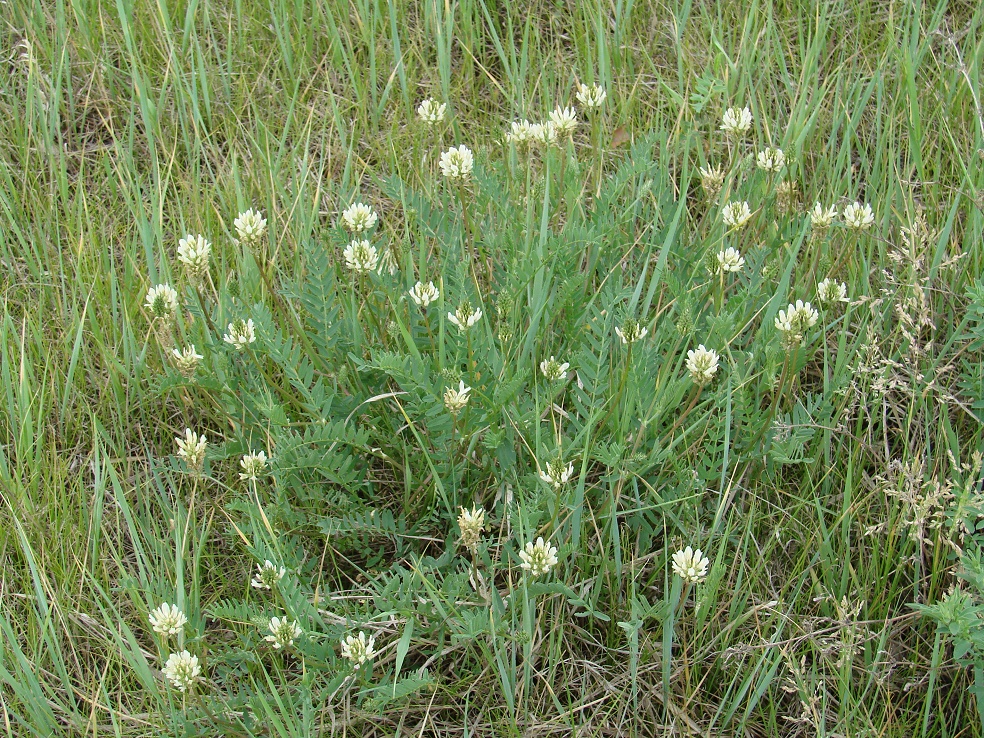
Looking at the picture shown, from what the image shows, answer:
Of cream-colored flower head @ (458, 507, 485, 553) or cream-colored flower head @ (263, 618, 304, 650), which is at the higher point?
cream-colored flower head @ (458, 507, 485, 553)

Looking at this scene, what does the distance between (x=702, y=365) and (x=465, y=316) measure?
548mm

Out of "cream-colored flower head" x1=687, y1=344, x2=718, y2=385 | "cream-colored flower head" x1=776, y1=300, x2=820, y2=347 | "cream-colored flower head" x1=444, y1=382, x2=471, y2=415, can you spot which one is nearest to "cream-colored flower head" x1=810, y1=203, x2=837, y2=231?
"cream-colored flower head" x1=776, y1=300, x2=820, y2=347

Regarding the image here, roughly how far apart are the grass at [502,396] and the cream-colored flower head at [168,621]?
0.10 meters

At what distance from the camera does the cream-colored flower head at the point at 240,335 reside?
2.35 metres

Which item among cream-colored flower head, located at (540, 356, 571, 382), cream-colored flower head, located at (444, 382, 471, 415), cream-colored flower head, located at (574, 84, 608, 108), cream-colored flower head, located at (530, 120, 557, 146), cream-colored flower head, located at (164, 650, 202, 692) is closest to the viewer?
cream-colored flower head, located at (164, 650, 202, 692)

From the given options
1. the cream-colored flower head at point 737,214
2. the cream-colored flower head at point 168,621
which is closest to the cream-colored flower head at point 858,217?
the cream-colored flower head at point 737,214

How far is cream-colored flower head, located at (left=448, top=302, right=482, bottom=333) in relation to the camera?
222 centimetres

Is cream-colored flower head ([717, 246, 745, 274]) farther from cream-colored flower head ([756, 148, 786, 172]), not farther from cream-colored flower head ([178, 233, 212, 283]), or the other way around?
cream-colored flower head ([178, 233, 212, 283])

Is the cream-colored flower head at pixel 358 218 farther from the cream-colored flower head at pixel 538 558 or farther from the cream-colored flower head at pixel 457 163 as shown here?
the cream-colored flower head at pixel 538 558

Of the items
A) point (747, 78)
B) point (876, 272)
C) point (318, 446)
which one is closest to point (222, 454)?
point (318, 446)

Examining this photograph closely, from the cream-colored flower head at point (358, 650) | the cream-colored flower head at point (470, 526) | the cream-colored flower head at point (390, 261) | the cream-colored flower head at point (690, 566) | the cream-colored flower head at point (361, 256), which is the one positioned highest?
the cream-colored flower head at point (361, 256)

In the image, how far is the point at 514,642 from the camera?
2168mm

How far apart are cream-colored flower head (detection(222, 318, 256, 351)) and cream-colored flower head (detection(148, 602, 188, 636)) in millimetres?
625

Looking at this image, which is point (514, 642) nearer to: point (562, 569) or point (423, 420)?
point (562, 569)
